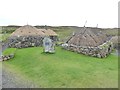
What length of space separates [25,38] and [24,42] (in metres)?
0.85

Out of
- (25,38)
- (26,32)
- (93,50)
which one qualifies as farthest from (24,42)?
(93,50)

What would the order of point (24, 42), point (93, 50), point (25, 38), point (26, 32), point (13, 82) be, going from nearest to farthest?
point (13, 82) < point (93, 50) < point (24, 42) < point (25, 38) < point (26, 32)

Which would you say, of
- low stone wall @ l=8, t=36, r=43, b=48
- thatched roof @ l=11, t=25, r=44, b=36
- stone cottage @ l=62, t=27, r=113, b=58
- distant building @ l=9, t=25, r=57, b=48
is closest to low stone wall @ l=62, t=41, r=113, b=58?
stone cottage @ l=62, t=27, r=113, b=58

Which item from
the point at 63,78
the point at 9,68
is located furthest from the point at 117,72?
the point at 9,68

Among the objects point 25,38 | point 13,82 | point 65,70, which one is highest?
point 25,38

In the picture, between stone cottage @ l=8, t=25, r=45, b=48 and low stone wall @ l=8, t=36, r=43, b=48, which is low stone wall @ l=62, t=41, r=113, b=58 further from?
stone cottage @ l=8, t=25, r=45, b=48

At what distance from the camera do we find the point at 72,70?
20.4 m

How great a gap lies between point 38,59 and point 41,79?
21.7 feet

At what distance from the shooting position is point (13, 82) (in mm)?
17953

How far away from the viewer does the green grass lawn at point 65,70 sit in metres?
17.5

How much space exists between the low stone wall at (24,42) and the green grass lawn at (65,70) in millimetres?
8379

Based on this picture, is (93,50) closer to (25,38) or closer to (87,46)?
(87,46)

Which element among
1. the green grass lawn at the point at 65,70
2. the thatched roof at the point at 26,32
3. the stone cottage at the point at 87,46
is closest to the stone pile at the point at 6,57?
the green grass lawn at the point at 65,70

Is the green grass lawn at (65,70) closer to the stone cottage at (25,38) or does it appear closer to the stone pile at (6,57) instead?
the stone pile at (6,57)
